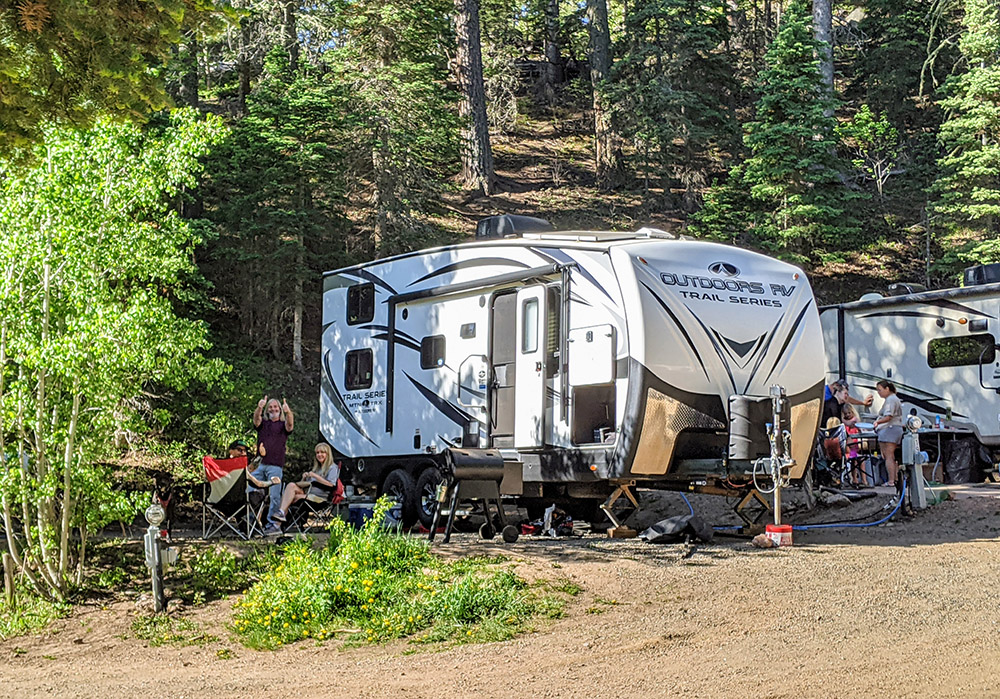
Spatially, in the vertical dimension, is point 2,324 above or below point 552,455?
above

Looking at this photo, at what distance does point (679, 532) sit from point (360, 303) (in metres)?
5.64

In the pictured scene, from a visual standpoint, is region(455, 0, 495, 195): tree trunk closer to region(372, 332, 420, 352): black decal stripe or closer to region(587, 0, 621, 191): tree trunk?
region(587, 0, 621, 191): tree trunk

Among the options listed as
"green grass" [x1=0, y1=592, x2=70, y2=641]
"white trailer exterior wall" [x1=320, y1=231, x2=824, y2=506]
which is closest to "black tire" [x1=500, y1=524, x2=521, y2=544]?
"white trailer exterior wall" [x1=320, y1=231, x2=824, y2=506]

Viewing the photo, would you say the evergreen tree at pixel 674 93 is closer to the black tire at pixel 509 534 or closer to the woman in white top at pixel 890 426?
the woman in white top at pixel 890 426

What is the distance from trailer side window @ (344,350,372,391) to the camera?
45.8 ft

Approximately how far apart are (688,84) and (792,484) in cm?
1966

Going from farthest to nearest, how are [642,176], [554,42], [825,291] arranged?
[554,42] → [642,176] → [825,291]

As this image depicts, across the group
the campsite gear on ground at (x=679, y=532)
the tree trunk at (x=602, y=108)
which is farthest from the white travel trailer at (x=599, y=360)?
the tree trunk at (x=602, y=108)

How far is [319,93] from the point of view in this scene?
21750 mm

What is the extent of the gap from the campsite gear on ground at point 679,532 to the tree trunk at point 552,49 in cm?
2740

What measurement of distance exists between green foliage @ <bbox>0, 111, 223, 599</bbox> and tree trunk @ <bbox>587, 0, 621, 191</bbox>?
64.8 feet

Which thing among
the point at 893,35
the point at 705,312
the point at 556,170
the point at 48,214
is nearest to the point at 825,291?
the point at 556,170

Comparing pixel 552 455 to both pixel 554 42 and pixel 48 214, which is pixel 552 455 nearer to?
pixel 48 214

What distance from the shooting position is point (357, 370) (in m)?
14.1
